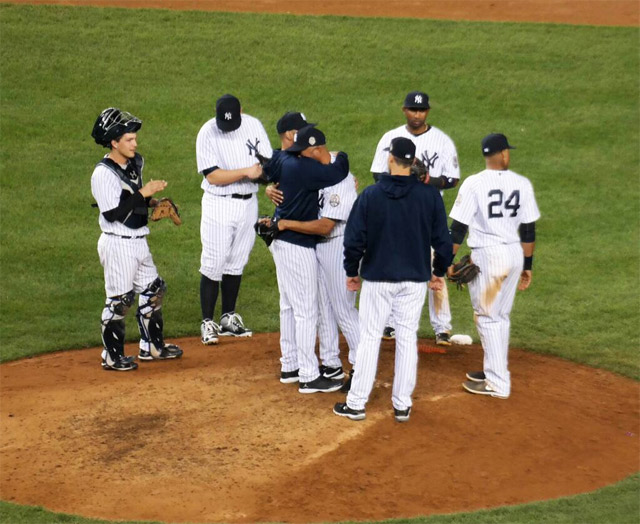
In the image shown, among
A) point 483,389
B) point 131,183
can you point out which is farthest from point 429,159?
point 131,183

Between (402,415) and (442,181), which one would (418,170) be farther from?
(442,181)

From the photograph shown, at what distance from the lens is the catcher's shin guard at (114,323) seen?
8.45 m

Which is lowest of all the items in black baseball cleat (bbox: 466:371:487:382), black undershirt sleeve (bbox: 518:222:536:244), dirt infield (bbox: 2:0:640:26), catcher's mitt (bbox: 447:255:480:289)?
black baseball cleat (bbox: 466:371:487:382)

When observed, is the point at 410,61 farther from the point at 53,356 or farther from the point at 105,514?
the point at 105,514

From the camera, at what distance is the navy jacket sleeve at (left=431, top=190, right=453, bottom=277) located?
7.18 meters

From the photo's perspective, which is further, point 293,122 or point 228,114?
point 228,114

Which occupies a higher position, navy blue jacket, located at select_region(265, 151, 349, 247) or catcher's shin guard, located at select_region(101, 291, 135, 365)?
navy blue jacket, located at select_region(265, 151, 349, 247)

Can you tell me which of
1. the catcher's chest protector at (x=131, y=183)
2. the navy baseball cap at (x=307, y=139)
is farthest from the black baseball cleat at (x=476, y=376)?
the catcher's chest protector at (x=131, y=183)

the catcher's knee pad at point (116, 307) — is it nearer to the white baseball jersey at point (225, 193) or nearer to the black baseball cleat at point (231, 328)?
the white baseball jersey at point (225, 193)

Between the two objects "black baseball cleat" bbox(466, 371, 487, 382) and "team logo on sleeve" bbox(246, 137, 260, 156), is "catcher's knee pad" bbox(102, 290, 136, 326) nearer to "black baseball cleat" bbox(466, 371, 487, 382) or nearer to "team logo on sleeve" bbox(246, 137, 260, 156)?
"team logo on sleeve" bbox(246, 137, 260, 156)

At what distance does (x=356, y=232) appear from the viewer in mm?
7121

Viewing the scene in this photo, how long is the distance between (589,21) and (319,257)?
1410cm

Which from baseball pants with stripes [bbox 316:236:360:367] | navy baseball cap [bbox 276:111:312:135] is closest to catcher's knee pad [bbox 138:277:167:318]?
baseball pants with stripes [bbox 316:236:360:367]

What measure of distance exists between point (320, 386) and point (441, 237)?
1.50 metres
